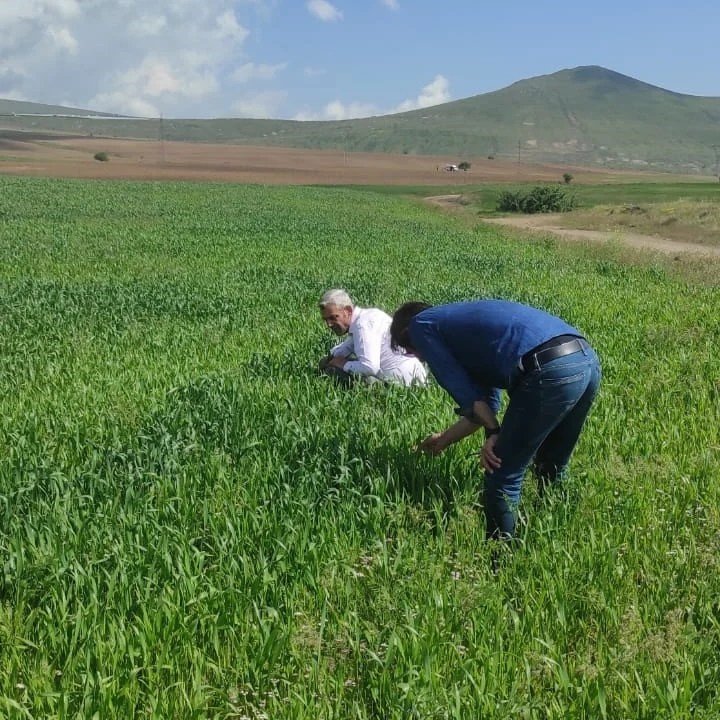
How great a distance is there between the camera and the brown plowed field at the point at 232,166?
81.2 metres

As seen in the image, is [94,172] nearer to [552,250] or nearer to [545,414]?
[552,250]

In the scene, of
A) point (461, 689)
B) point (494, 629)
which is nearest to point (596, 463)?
point (494, 629)

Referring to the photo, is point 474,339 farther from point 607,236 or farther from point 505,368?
point 607,236

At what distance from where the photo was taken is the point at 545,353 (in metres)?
3.81

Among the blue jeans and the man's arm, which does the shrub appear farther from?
the blue jeans

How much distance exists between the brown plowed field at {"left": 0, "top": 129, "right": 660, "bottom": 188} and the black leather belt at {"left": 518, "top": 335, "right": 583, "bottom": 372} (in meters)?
75.4

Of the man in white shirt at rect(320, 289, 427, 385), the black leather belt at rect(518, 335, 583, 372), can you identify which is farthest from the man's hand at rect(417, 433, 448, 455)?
the man in white shirt at rect(320, 289, 427, 385)

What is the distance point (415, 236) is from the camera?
25047 millimetres

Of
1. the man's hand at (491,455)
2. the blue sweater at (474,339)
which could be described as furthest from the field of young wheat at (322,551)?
the blue sweater at (474,339)

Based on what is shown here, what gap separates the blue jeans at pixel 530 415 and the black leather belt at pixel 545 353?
22 millimetres

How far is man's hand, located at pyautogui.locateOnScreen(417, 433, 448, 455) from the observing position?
4322 mm

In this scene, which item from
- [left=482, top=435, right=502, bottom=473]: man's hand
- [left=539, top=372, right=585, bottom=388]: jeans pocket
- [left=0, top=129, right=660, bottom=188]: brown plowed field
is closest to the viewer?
[left=539, top=372, right=585, bottom=388]: jeans pocket

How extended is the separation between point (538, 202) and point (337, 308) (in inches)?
1683

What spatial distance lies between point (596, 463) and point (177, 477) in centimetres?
275
